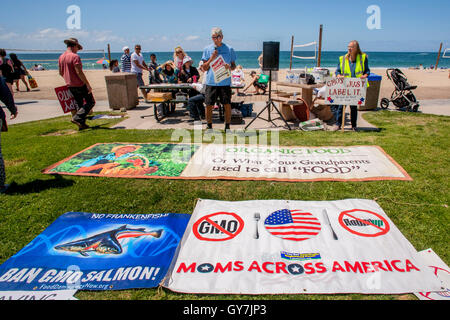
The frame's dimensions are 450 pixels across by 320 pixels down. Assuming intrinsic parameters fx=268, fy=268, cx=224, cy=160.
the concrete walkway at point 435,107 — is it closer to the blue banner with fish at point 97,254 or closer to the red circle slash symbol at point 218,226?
the red circle slash symbol at point 218,226

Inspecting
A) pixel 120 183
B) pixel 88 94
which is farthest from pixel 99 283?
pixel 88 94

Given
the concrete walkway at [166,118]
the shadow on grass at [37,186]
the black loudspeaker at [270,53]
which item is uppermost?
the black loudspeaker at [270,53]

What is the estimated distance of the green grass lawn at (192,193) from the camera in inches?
106

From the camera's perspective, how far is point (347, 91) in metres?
6.09

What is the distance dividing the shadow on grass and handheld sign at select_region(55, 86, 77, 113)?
316 cm

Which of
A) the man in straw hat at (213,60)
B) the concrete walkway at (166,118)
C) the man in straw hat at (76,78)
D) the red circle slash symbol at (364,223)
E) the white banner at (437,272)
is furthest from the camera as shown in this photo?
the concrete walkway at (166,118)

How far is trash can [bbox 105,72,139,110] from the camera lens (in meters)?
8.95

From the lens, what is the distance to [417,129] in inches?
243

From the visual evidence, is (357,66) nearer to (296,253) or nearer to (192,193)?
(192,193)

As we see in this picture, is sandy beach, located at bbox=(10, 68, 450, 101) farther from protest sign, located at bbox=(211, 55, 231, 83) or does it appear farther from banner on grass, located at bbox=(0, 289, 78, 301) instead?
banner on grass, located at bbox=(0, 289, 78, 301)

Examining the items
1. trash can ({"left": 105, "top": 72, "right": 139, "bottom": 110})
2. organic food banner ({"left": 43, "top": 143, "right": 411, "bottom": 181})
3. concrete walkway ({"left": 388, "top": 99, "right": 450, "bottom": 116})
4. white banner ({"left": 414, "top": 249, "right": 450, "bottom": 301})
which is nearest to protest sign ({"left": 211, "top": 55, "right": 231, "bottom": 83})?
organic food banner ({"left": 43, "top": 143, "right": 411, "bottom": 181})

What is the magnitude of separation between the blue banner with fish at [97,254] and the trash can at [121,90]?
6782mm

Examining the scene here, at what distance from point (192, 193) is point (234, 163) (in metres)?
1.14

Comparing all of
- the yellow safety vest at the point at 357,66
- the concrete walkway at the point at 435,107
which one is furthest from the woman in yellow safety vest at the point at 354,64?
the concrete walkway at the point at 435,107
